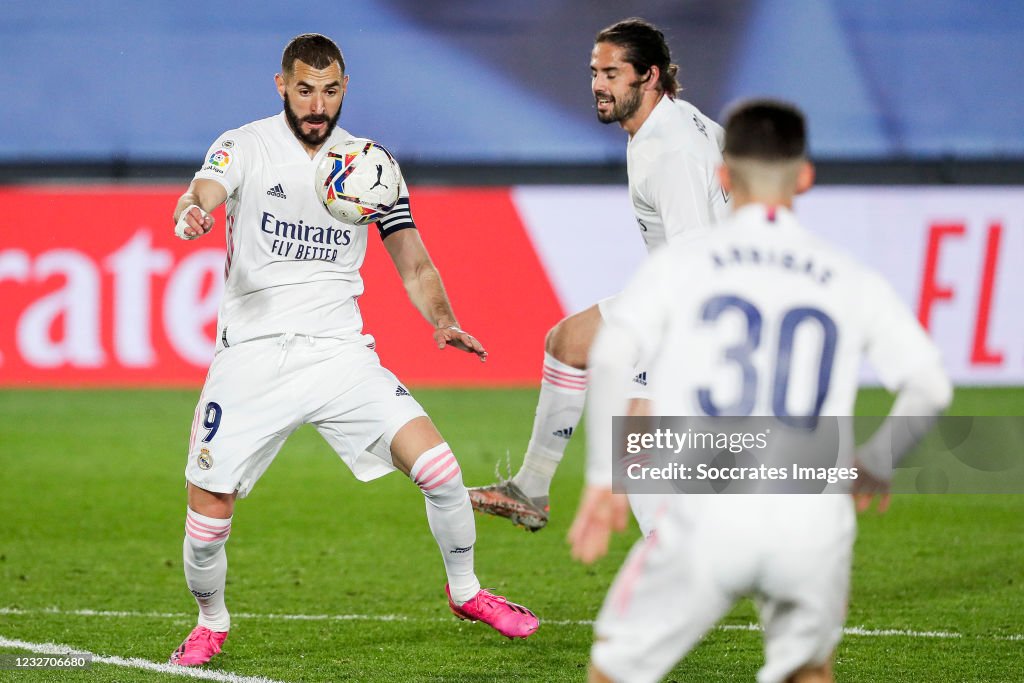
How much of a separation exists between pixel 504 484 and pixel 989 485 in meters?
4.71

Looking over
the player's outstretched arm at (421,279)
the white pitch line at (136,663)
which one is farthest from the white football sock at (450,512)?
the white pitch line at (136,663)

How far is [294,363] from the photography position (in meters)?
5.00

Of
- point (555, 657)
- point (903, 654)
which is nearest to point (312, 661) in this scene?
point (555, 657)

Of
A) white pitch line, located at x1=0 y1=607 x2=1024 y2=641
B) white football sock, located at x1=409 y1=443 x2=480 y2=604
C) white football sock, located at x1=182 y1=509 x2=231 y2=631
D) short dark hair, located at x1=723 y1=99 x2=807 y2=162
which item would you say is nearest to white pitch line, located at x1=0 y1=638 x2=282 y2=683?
white football sock, located at x1=182 y1=509 x2=231 y2=631

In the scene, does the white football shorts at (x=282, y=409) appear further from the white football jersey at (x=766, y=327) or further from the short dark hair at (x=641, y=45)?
the white football jersey at (x=766, y=327)

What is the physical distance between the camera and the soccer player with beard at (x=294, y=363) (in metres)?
4.93

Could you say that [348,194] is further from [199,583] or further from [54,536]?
[54,536]

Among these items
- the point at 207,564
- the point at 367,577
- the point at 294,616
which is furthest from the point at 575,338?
the point at 367,577

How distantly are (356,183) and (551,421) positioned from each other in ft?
3.88

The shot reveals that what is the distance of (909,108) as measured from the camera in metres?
15.4

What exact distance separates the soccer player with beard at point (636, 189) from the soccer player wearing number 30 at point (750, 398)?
1.49 metres

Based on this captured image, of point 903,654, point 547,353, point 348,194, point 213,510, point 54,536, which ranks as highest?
point 348,194

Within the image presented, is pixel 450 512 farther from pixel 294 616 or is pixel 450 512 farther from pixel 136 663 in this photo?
pixel 136 663

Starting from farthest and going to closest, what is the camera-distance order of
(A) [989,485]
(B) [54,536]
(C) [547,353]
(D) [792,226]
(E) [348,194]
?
1. (A) [989,485]
2. (B) [54,536]
3. (C) [547,353]
4. (E) [348,194]
5. (D) [792,226]
